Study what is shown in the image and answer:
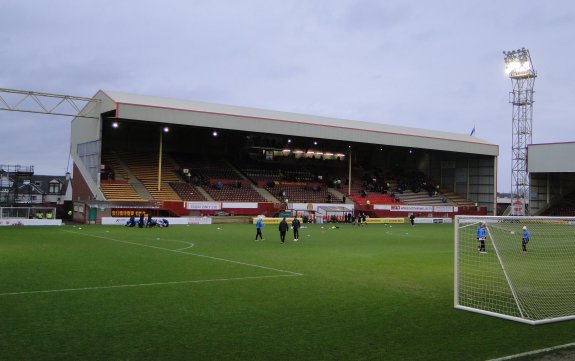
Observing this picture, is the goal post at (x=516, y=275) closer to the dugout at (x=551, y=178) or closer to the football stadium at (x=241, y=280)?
the football stadium at (x=241, y=280)

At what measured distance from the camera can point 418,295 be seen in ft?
43.2

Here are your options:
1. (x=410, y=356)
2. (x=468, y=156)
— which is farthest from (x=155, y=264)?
(x=468, y=156)

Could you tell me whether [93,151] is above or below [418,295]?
above

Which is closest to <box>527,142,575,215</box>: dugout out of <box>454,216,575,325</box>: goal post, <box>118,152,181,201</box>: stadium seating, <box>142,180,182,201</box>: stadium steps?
<box>454,216,575,325</box>: goal post

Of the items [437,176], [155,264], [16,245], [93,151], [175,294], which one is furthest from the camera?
[437,176]

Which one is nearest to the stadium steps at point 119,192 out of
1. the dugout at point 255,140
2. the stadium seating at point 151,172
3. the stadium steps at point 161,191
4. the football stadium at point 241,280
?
the football stadium at point 241,280

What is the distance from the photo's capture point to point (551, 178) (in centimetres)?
6912

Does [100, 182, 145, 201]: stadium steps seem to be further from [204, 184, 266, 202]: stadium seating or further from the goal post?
the goal post

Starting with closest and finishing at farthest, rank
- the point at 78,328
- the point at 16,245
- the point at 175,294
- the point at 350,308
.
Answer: the point at 78,328, the point at 350,308, the point at 175,294, the point at 16,245

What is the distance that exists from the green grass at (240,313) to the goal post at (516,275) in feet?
2.34

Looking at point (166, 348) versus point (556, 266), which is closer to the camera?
point (166, 348)

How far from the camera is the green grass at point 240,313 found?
26.7 feet

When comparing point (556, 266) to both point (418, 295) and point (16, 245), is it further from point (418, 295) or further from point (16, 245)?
point (16, 245)

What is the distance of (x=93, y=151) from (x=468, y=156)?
4991 centimetres
